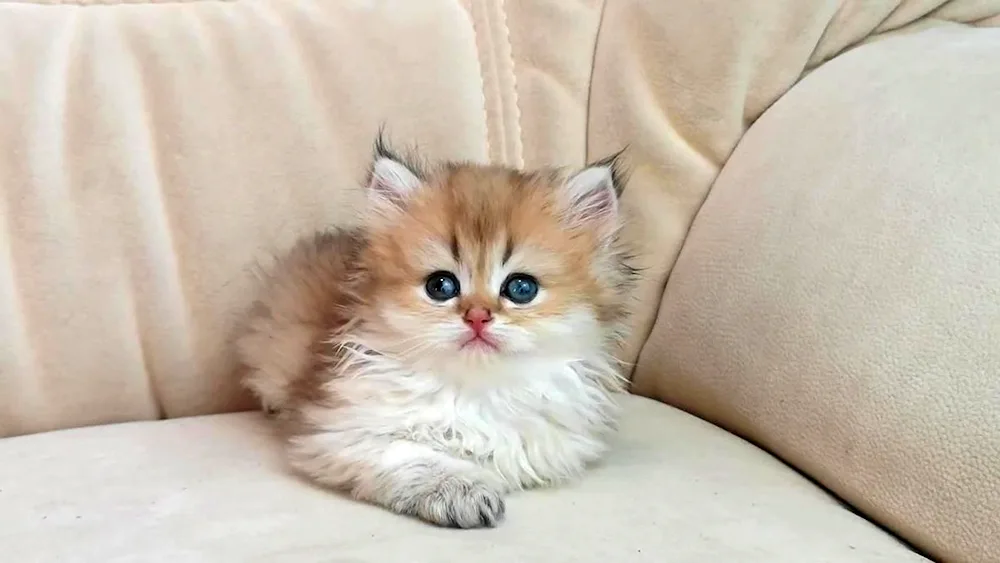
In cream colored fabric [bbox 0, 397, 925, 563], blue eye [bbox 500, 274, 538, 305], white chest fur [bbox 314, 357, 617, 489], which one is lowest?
cream colored fabric [bbox 0, 397, 925, 563]

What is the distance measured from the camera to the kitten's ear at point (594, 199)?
1.10 metres

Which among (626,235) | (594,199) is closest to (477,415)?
(594,199)

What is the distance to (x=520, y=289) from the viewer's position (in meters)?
1.02

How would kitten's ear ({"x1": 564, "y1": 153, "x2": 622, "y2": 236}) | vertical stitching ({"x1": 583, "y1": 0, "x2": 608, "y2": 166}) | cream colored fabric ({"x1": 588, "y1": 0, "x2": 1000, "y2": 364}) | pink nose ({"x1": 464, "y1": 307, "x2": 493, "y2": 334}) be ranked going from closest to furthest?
1. pink nose ({"x1": 464, "y1": 307, "x2": 493, "y2": 334})
2. kitten's ear ({"x1": 564, "y1": 153, "x2": 622, "y2": 236})
3. cream colored fabric ({"x1": 588, "y1": 0, "x2": 1000, "y2": 364})
4. vertical stitching ({"x1": 583, "y1": 0, "x2": 608, "y2": 166})

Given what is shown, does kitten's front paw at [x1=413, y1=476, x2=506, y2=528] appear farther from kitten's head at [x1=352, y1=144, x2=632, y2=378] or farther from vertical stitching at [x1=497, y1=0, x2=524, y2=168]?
vertical stitching at [x1=497, y1=0, x2=524, y2=168]

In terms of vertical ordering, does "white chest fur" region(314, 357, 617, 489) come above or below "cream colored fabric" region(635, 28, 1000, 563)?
below

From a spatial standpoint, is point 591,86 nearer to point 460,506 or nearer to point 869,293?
point 869,293

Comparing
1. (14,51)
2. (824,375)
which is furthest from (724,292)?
(14,51)

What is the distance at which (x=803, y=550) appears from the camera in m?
0.87

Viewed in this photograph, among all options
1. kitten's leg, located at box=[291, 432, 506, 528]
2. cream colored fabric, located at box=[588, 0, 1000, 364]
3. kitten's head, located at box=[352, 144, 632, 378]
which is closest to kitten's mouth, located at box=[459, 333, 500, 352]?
kitten's head, located at box=[352, 144, 632, 378]

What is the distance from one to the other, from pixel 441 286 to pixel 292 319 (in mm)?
305

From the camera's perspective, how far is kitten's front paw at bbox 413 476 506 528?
91 cm

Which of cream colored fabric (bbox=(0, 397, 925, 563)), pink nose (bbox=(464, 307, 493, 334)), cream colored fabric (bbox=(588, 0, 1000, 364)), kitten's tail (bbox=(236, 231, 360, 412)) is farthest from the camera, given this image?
cream colored fabric (bbox=(588, 0, 1000, 364))

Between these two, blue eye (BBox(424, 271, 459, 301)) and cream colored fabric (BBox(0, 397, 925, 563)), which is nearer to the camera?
cream colored fabric (BBox(0, 397, 925, 563))
